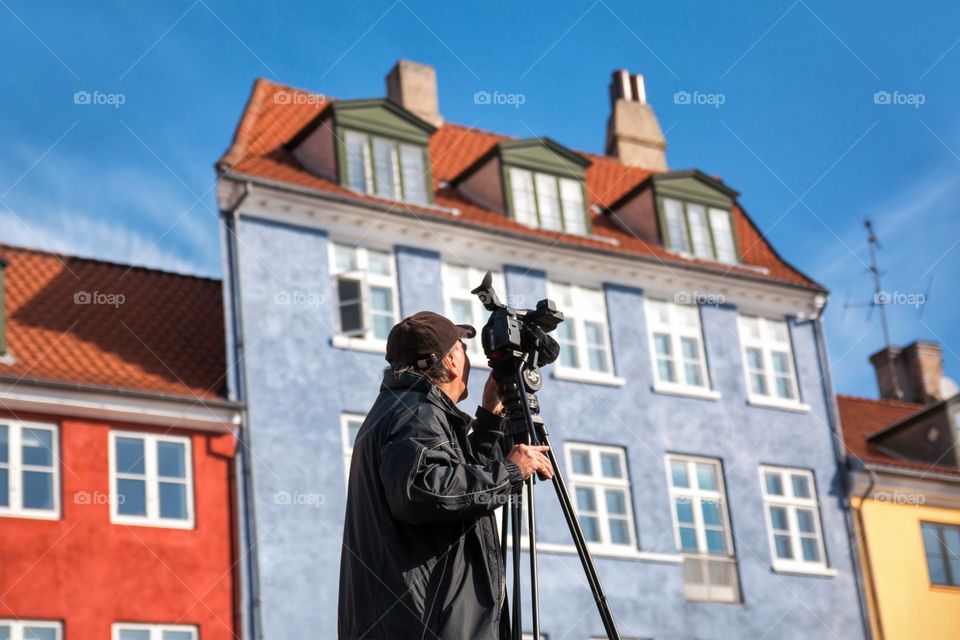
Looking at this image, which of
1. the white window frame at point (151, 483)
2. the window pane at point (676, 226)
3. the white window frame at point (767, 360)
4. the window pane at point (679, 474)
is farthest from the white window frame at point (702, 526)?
the white window frame at point (151, 483)

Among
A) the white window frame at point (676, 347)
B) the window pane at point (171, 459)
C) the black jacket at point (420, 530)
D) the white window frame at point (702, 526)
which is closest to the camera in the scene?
the black jacket at point (420, 530)

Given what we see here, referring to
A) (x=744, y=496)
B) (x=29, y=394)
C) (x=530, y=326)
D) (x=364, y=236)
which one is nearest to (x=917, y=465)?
(x=744, y=496)

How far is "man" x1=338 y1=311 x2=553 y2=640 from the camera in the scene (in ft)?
15.1

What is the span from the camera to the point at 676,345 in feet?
77.0

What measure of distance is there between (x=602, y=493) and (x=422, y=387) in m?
16.7

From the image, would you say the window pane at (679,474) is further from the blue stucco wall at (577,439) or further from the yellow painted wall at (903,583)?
the yellow painted wall at (903,583)

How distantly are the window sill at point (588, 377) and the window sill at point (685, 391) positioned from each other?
64 cm

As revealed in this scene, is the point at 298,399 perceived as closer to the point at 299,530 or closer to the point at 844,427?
the point at 299,530

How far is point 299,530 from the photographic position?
732 inches

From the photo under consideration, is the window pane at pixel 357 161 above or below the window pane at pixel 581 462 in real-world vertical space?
above

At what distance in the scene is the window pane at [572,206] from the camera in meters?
23.7

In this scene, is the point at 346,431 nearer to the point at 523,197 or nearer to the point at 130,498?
the point at 130,498

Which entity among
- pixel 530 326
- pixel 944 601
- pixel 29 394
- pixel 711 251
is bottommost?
pixel 530 326

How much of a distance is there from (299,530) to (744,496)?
7367 millimetres
